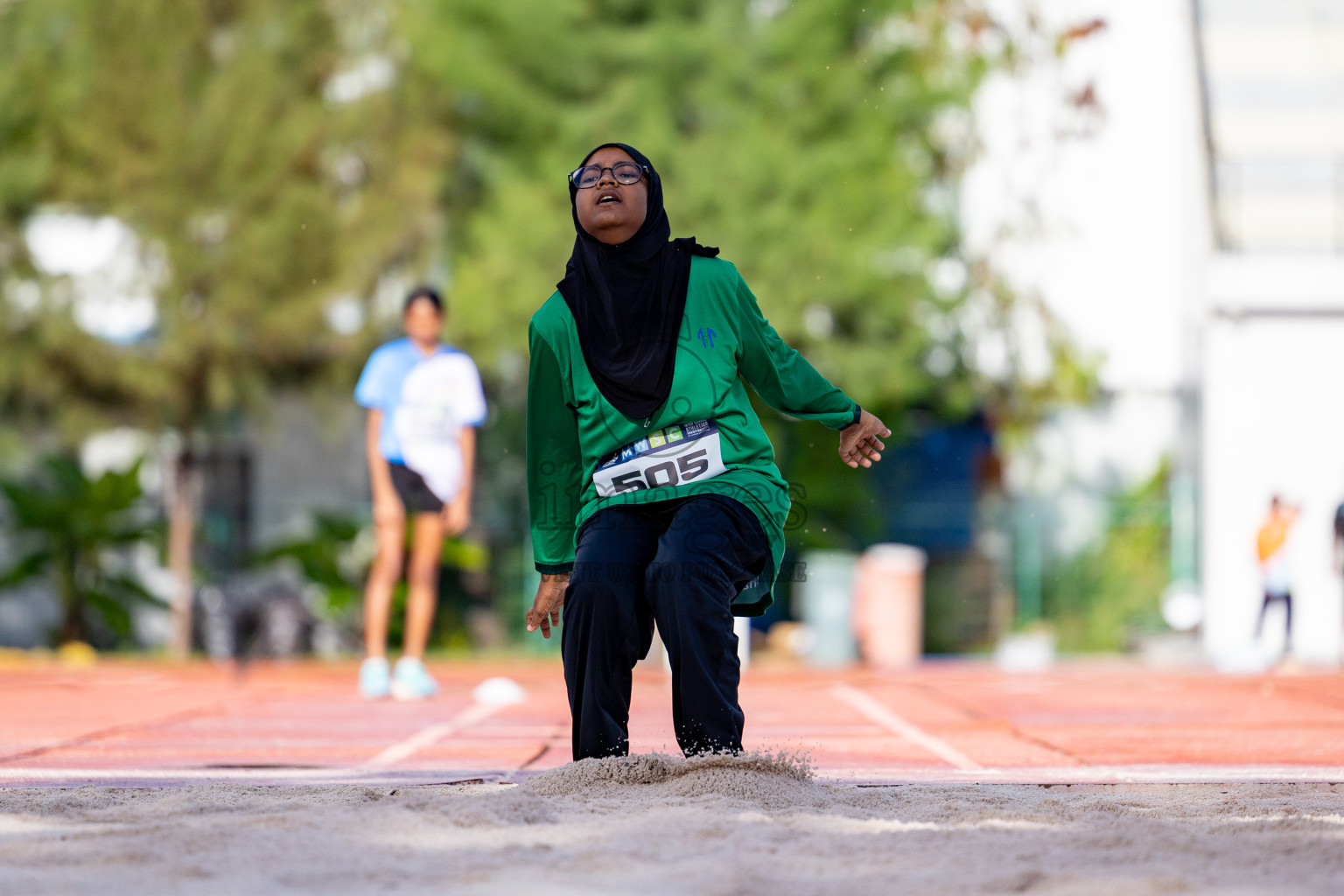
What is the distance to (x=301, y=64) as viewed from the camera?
13.2 metres

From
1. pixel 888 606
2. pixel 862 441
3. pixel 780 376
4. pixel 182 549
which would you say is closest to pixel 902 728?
pixel 862 441

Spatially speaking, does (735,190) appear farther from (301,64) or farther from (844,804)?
(844,804)

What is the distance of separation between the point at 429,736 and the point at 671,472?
208 centimetres

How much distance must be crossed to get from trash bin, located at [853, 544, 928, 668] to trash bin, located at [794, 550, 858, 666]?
0.26 meters

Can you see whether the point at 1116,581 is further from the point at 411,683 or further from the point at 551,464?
the point at 551,464

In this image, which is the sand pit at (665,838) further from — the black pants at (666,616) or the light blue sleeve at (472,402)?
the light blue sleeve at (472,402)

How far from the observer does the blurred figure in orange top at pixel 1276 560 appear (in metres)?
12.2

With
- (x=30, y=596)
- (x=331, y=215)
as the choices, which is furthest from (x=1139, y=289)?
(x=30, y=596)

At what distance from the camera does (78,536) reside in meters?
12.8

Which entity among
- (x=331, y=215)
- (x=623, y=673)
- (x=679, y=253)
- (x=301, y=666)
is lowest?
(x=301, y=666)

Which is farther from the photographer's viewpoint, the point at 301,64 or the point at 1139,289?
the point at 1139,289

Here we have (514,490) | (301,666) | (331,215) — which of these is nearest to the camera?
(301,666)

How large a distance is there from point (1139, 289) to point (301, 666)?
500 inches

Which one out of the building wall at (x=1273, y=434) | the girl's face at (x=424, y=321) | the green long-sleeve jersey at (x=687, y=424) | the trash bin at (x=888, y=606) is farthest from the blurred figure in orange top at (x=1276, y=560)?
the green long-sleeve jersey at (x=687, y=424)
